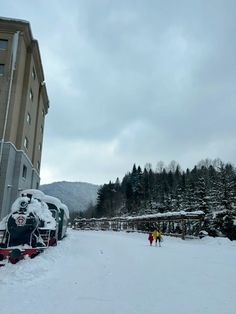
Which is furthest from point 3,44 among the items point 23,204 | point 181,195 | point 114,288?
point 181,195

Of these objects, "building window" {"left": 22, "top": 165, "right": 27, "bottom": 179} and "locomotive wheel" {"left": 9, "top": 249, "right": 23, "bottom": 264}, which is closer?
"locomotive wheel" {"left": 9, "top": 249, "right": 23, "bottom": 264}

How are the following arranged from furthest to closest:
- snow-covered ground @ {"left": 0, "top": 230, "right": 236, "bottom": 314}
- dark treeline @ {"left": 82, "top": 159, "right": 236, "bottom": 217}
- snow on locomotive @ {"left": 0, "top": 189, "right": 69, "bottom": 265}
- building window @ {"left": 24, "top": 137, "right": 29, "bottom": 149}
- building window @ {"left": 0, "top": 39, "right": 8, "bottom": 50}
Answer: dark treeline @ {"left": 82, "top": 159, "right": 236, "bottom": 217}, building window @ {"left": 24, "top": 137, "right": 29, "bottom": 149}, building window @ {"left": 0, "top": 39, "right": 8, "bottom": 50}, snow on locomotive @ {"left": 0, "top": 189, "right": 69, "bottom": 265}, snow-covered ground @ {"left": 0, "top": 230, "right": 236, "bottom": 314}

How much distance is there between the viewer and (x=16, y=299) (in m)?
6.75

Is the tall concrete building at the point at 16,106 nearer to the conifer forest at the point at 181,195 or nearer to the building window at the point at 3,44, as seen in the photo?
the building window at the point at 3,44

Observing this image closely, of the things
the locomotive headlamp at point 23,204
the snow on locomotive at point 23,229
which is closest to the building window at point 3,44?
the snow on locomotive at point 23,229

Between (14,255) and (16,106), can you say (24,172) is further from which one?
(14,255)

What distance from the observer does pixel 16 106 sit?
103 feet

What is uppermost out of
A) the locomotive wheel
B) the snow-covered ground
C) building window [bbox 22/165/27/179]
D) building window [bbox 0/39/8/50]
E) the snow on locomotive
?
building window [bbox 0/39/8/50]

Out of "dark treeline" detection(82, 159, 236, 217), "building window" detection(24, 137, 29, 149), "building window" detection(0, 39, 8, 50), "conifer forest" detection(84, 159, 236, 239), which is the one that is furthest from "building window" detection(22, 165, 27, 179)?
"dark treeline" detection(82, 159, 236, 217)

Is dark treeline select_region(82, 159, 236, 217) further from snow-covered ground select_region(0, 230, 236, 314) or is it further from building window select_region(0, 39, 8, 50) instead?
snow-covered ground select_region(0, 230, 236, 314)

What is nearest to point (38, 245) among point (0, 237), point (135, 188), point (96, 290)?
point (0, 237)

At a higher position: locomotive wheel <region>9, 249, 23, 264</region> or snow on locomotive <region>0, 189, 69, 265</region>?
snow on locomotive <region>0, 189, 69, 265</region>

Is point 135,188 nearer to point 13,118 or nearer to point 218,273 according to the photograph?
point 13,118

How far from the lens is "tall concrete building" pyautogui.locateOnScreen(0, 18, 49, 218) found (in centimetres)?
2864
